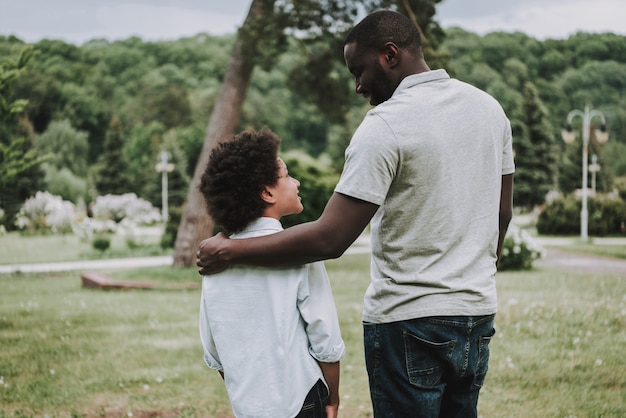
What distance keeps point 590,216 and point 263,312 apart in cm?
2219

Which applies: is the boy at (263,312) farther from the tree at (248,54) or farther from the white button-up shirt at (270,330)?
the tree at (248,54)

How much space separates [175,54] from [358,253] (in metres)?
33.1

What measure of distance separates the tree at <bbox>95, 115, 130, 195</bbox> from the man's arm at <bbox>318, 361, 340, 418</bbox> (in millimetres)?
36977

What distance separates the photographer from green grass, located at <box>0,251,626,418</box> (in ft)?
14.1

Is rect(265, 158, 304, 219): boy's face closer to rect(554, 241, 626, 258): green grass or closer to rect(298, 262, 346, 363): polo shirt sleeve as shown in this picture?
rect(298, 262, 346, 363): polo shirt sleeve

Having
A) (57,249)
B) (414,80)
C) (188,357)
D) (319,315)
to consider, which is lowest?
(57,249)

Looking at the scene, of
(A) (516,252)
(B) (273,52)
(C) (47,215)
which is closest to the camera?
(B) (273,52)

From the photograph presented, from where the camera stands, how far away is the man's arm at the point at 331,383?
197 centimetres

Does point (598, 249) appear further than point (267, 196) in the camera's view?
Yes

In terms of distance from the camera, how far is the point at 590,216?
72.7 ft

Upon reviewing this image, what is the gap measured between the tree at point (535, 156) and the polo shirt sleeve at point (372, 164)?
3500cm

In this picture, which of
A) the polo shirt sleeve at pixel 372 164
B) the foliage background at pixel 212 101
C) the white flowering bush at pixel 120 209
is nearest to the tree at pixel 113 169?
the foliage background at pixel 212 101

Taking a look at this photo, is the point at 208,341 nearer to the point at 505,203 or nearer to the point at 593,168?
the point at 505,203

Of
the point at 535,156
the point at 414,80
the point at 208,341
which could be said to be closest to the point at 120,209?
the point at 535,156
